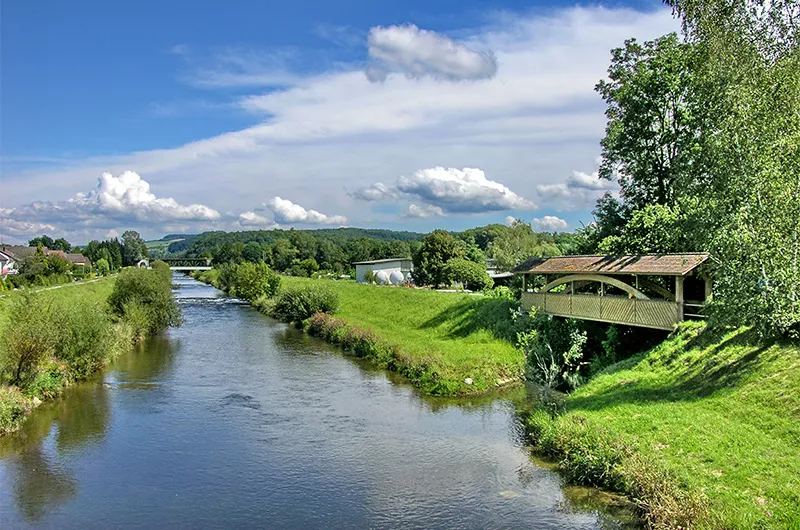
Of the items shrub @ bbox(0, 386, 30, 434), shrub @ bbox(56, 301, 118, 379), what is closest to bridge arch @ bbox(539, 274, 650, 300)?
shrub @ bbox(56, 301, 118, 379)

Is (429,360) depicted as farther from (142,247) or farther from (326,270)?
(142,247)

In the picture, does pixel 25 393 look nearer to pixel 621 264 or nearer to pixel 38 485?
pixel 38 485

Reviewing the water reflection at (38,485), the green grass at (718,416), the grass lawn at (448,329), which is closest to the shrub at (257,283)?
the grass lawn at (448,329)

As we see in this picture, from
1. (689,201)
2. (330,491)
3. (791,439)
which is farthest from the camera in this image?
(689,201)

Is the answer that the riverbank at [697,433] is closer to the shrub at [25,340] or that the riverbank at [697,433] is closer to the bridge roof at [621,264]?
the bridge roof at [621,264]

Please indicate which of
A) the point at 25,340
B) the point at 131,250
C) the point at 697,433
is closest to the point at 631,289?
the point at 697,433

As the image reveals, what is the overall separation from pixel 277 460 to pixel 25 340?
44.7 feet

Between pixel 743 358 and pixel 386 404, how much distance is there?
13.9 meters

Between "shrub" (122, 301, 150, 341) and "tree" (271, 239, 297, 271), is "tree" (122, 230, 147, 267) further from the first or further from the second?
"shrub" (122, 301, 150, 341)

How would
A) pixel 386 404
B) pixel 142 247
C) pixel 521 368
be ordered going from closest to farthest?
pixel 386 404 → pixel 521 368 → pixel 142 247

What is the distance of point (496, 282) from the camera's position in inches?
2933

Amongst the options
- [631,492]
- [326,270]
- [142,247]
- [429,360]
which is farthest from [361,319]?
[142,247]

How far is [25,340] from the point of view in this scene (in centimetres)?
2494

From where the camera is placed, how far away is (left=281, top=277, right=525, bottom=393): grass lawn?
29219 millimetres
